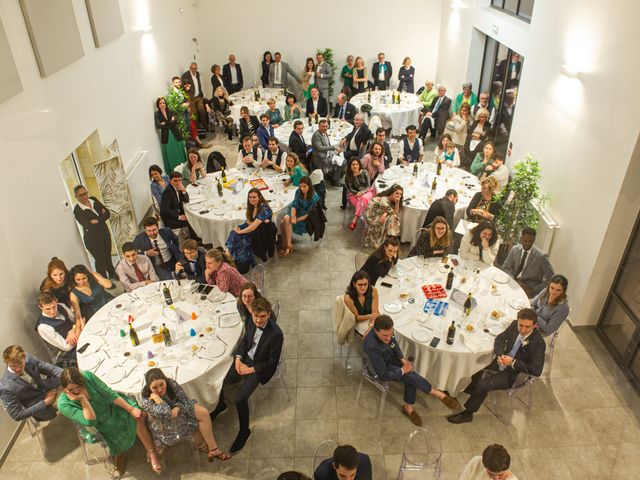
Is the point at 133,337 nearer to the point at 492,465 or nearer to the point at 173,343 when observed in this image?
the point at 173,343

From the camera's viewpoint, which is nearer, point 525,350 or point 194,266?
point 525,350

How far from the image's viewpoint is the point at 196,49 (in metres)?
14.0

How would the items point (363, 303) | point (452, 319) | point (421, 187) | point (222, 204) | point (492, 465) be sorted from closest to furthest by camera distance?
point (492, 465) → point (452, 319) → point (363, 303) → point (222, 204) → point (421, 187)

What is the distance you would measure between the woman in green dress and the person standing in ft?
9.41

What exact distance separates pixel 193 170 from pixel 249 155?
1.07m

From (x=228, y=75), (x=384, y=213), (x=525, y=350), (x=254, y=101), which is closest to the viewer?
(x=525, y=350)

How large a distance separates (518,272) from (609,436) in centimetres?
214

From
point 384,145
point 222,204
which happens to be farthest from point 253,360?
point 384,145

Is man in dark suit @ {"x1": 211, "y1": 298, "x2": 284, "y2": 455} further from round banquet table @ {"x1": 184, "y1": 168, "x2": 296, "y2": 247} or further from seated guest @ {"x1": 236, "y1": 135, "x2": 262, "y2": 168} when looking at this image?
seated guest @ {"x1": 236, "y1": 135, "x2": 262, "y2": 168}

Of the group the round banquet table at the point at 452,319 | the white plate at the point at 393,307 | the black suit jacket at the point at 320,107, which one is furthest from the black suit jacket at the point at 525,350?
the black suit jacket at the point at 320,107

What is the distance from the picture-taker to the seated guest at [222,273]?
19.0 feet

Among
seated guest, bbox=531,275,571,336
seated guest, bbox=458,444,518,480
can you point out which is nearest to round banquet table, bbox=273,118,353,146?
seated guest, bbox=531,275,571,336

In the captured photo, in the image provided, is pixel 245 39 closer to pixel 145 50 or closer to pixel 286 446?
pixel 145 50

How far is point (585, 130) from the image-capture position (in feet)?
21.0
